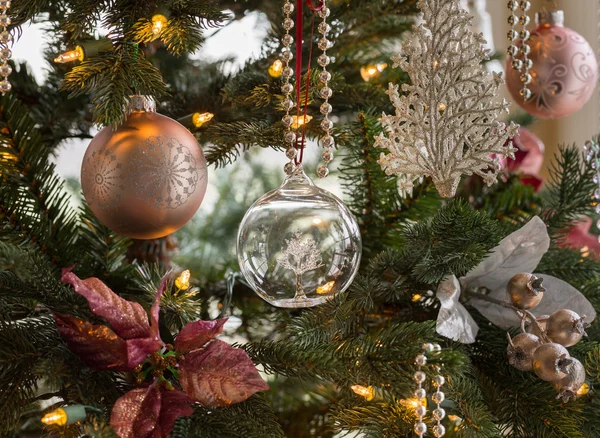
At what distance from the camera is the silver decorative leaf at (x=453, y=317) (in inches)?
22.7

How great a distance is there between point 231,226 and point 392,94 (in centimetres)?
70

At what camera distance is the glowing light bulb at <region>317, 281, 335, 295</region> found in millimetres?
559

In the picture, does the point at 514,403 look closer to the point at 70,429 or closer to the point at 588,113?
the point at 70,429

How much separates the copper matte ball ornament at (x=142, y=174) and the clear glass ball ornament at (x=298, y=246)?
2.6 inches

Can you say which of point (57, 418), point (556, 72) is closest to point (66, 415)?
point (57, 418)

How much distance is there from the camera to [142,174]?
22.2 inches

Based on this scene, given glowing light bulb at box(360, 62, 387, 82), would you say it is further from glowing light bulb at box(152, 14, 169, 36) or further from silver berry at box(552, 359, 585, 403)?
silver berry at box(552, 359, 585, 403)

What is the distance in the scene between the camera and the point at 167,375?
55 centimetres

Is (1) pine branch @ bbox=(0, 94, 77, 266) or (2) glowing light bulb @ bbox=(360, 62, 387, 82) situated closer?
(1) pine branch @ bbox=(0, 94, 77, 266)

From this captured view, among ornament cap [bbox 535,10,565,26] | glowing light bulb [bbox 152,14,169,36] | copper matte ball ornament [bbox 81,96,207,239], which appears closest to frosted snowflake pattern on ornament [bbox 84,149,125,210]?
copper matte ball ornament [bbox 81,96,207,239]

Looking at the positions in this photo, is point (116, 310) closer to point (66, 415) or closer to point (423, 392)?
point (66, 415)

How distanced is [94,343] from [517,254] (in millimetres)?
368

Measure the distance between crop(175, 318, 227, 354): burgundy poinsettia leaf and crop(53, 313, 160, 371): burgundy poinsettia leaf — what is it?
2cm

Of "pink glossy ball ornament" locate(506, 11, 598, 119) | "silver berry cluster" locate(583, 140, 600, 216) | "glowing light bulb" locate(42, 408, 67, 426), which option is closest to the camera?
"glowing light bulb" locate(42, 408, 67, 426)
